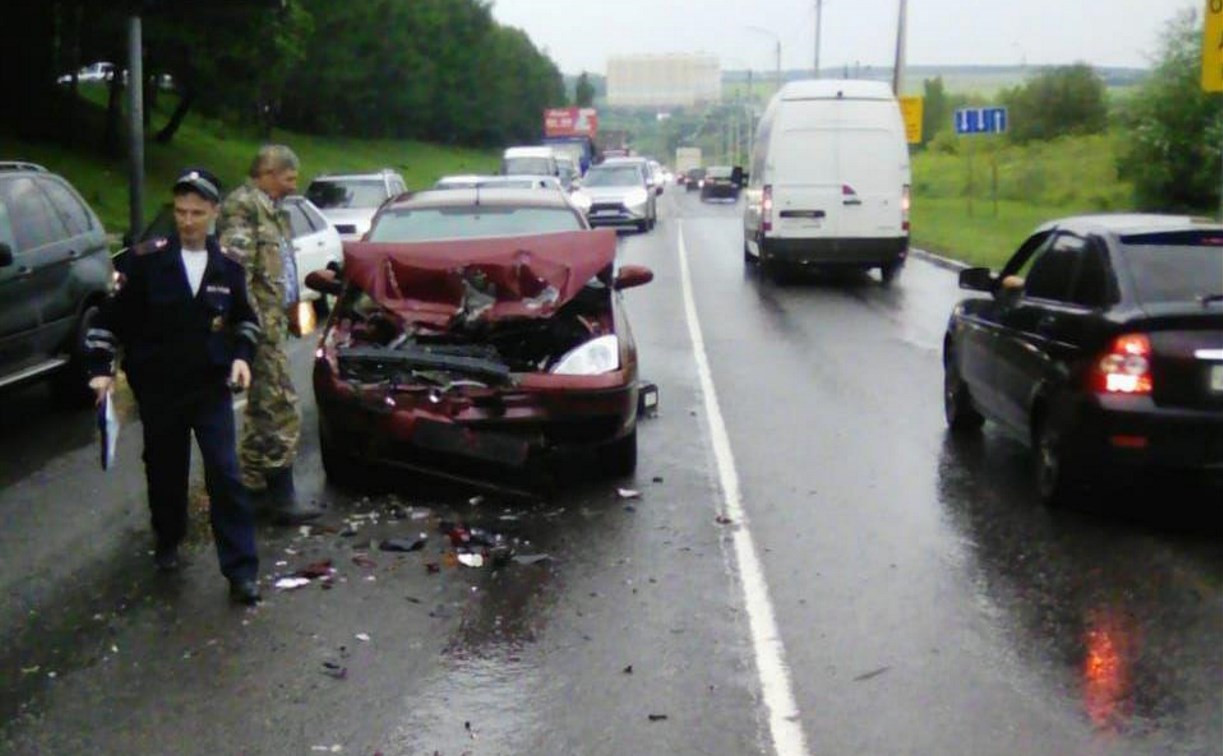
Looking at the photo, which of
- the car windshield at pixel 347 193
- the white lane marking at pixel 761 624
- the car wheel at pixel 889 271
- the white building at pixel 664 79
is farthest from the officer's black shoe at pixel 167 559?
the white building at pixel 664 79

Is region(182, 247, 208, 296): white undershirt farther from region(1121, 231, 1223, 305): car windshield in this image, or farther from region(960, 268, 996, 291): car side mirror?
region(960, 268, 996, 291): car side mirror

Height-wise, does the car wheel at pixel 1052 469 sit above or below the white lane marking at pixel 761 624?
above

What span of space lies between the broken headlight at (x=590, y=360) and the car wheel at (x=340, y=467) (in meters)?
1.28

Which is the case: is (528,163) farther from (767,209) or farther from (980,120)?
(767,209)

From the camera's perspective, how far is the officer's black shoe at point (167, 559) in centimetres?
758

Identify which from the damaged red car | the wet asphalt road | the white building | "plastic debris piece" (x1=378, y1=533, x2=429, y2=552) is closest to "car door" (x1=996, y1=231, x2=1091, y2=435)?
the wet asphalt road

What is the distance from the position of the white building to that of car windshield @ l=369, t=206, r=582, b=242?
4731 inches

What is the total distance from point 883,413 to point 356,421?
4.60 m

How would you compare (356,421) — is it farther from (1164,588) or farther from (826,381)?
(826,381)

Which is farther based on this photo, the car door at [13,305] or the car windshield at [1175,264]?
the car door at [13,305]

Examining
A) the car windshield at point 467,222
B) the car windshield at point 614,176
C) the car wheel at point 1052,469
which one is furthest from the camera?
the car windshield at point 614,176

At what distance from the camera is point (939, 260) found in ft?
95.3

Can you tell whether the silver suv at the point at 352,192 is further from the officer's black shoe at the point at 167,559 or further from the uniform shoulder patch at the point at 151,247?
the uniform shoulder patch at the point at 151,247

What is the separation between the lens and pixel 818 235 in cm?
2380
